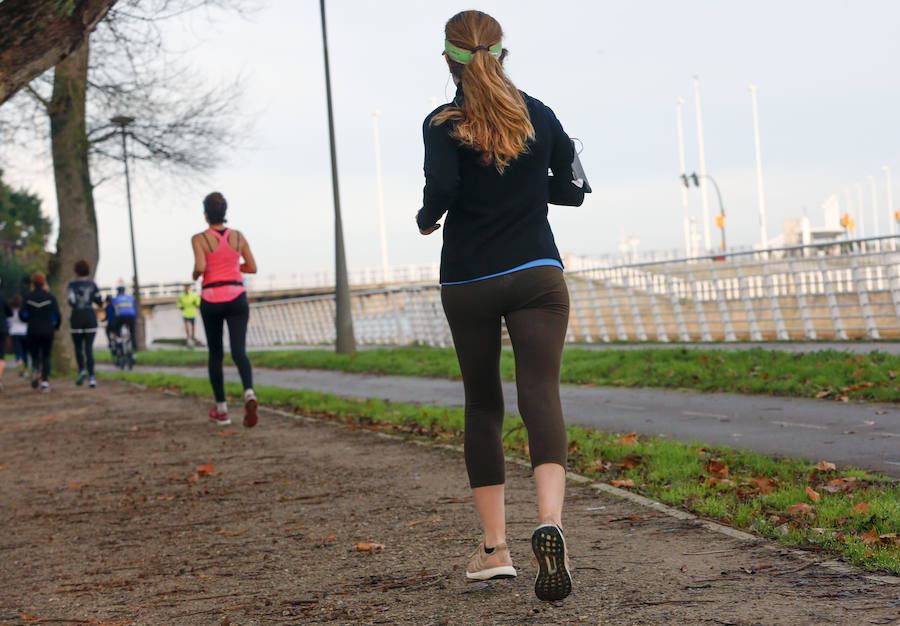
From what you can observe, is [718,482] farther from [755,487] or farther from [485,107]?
[485,107]

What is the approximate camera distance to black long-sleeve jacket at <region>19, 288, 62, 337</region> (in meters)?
17.3

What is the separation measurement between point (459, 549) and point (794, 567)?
4.55 feet

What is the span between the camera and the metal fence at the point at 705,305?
16875 mm

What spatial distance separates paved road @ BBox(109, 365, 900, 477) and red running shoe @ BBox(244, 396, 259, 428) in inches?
105

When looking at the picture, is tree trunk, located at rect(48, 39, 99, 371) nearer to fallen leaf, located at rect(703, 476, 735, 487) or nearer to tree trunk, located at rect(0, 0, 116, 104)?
tree trunk, located at rect(0, 0, 116, 104)

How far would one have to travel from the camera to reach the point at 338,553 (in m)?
4.64

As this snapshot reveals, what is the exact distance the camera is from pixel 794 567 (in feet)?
12.7

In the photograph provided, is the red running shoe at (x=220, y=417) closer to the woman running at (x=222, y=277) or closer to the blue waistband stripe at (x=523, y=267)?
the woman running at (x=222, y=277)

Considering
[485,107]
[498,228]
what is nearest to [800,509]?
[498,228]

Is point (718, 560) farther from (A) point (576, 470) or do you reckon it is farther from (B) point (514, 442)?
(B) point (514, 442)

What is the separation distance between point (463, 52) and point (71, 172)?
20011 mm

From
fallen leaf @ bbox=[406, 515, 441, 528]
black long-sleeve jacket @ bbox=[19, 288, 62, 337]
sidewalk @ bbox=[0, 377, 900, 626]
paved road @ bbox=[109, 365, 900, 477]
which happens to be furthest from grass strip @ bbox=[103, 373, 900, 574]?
black long-sleeve jacket @ bbox=[19, 288, 62, 337]

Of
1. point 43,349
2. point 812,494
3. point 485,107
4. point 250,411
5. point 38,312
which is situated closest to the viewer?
point 485,107

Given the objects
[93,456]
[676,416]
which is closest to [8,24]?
[93,456]
